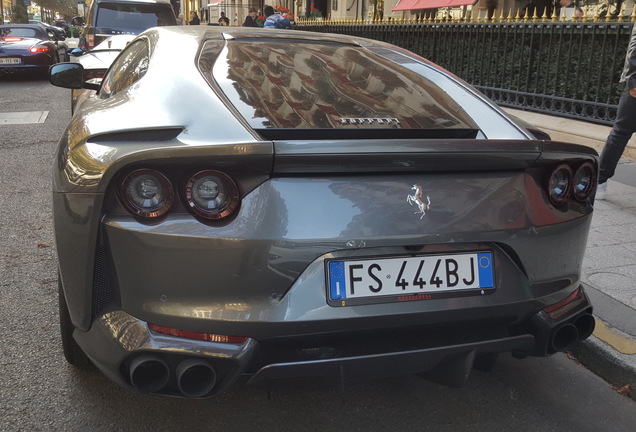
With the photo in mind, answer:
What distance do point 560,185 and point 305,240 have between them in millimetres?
1036

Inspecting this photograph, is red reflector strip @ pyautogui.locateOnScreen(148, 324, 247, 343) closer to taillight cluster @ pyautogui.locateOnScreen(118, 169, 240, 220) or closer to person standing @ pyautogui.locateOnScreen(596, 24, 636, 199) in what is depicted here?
taillight cluster @ pyautogui.locateOnScreen(118, 169, 240, 220)

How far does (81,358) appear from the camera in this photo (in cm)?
278

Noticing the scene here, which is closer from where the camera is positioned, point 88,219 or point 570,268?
point 88,219

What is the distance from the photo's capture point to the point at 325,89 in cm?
270

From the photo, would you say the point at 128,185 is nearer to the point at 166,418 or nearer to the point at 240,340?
the point at 240,340

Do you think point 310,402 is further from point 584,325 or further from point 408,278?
point 584,325

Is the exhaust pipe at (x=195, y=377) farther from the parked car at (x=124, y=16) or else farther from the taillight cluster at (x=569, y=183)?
the parked car at (x=124, y=16)

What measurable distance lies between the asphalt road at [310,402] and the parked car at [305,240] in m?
0.35

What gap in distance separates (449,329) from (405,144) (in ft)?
2.13

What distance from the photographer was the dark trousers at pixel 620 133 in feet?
17.5

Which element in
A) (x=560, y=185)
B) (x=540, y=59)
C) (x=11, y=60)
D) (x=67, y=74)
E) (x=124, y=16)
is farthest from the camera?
(x=11, y=60)

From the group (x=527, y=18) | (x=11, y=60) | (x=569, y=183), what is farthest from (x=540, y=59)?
(x=11, y=60)

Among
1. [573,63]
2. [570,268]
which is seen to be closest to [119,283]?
[570,268]

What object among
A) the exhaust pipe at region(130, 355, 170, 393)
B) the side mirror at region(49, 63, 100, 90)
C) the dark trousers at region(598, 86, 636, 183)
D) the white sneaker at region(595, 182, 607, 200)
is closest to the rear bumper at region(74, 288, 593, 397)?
the exhaust pipe at region(130, 355, 170, 393)
